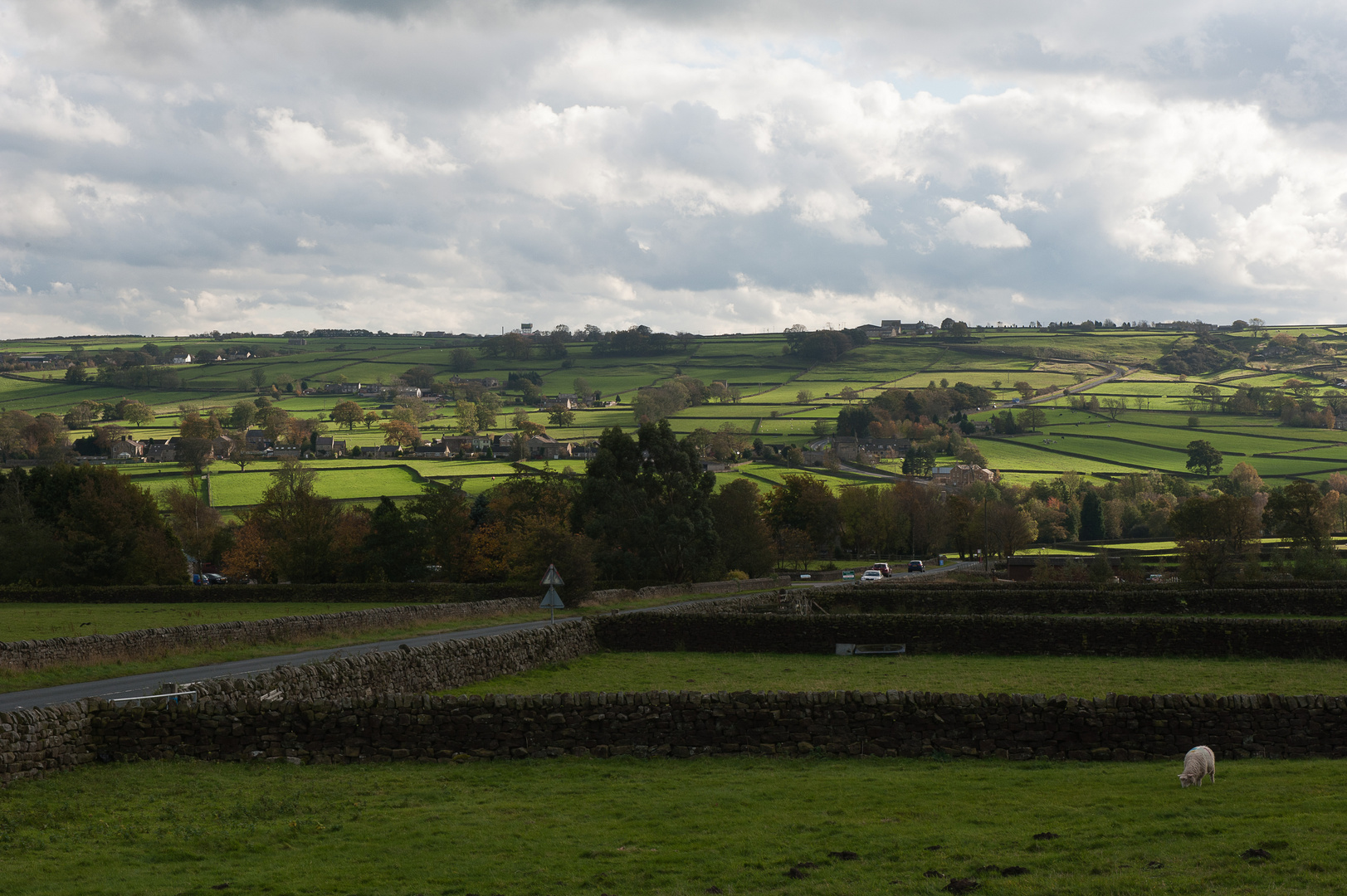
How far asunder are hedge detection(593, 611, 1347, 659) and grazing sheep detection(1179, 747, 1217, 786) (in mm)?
19218

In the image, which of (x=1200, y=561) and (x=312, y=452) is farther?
(x=312, y=452)

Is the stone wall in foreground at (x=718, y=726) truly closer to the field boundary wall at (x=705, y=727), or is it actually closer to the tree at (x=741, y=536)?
the field boundary wall at (x=705, y=727)

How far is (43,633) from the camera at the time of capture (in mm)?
39094

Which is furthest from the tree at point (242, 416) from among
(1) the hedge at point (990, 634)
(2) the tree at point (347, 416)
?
(1) the hedge at point (990, 634)

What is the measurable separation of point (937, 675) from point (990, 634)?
7025mm

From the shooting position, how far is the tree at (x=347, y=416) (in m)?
176

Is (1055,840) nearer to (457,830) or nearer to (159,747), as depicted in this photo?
(457,830)

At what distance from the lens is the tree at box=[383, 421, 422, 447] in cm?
15575

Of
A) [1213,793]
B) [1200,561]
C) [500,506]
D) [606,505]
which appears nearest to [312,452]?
[500,506]

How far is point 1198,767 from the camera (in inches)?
490

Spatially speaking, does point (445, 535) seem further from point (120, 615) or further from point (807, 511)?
point (807, 511)

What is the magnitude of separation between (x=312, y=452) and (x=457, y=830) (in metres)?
146

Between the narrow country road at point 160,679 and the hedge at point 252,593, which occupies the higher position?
the narrow country road at point 160,679

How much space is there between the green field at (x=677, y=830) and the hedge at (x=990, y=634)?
Answer: 1684 cm
